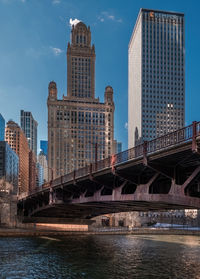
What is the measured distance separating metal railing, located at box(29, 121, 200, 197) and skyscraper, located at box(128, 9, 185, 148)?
476 feet

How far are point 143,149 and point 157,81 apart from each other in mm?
172096

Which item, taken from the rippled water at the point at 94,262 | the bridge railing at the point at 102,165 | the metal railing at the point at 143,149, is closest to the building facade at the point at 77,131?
the rippled water at the point at 94,262

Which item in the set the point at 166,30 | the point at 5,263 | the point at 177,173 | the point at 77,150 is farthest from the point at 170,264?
the point at 166,30

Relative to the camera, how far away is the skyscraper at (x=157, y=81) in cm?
19012

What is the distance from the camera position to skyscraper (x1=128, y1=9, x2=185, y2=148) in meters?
190

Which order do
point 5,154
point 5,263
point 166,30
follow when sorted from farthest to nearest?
point 166,30, point 5,154, point 5,263

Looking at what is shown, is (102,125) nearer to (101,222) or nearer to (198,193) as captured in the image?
(101,222)

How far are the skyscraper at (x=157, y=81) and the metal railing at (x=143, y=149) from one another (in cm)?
14522

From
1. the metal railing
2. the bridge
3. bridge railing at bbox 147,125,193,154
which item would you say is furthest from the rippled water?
bridge railing at bbox 147,125,193,154

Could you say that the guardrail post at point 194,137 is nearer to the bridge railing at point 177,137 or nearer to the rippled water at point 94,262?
the bridge railing at point 177,137

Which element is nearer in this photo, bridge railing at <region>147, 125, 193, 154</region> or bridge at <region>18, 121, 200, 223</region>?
bridge railing at <region>147, 125, 193, 154</region>

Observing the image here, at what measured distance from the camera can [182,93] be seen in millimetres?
193750

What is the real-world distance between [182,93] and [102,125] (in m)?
51.8

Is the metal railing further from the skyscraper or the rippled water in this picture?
the skyscraper
